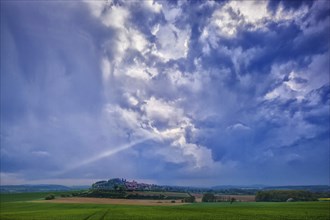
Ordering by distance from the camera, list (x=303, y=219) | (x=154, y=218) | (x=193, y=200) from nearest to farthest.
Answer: (x=303, y=219) → (x=154, y=218) → (x=193, y=200)

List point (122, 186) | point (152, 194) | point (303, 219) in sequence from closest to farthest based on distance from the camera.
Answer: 1. point (303, 219)
2. point (152, 194)
3. point (122, 186)

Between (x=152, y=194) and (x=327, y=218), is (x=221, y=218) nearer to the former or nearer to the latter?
(x=327, y=218)

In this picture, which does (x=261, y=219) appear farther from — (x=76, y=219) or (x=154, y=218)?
(x=76, y=219)

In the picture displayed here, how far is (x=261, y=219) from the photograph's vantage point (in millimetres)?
60344

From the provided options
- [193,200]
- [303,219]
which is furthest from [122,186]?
[303,219]

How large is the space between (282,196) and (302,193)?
361 inches

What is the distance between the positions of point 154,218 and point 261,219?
67.0ft

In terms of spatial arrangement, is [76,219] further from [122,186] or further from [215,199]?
[122,186]

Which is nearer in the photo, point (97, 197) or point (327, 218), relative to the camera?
point (327, 218)

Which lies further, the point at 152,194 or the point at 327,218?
the point at 152,194

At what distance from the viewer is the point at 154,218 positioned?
64.4 meters

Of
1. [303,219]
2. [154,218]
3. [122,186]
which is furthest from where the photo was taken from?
[122,186]

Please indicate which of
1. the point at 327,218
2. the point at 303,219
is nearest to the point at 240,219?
the point at 303,219

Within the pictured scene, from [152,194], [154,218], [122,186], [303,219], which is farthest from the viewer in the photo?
[122,186]
